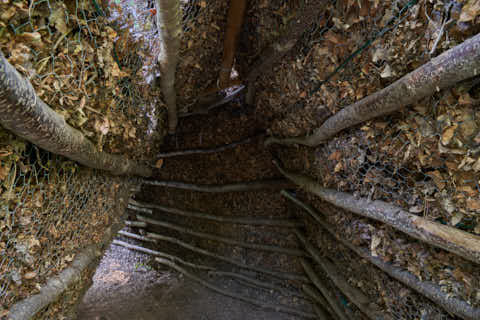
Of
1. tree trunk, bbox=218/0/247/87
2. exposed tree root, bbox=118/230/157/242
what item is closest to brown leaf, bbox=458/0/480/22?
tree trunk, bbox=218/0/247/87

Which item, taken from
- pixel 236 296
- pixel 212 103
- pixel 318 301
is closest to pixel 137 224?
pixel 236 296

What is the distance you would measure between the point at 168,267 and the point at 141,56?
421 cm

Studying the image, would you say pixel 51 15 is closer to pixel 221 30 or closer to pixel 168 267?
pixel 221 30

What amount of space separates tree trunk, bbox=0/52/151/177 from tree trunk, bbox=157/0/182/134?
772 millimetres

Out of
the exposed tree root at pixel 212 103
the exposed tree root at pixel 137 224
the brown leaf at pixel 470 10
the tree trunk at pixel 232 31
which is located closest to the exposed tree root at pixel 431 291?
the brown leaf at pixel 470 10

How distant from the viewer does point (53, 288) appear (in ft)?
4.74

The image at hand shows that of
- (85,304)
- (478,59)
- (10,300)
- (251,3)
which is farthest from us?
(85,304)

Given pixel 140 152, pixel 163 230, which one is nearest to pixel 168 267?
pixel 163 230

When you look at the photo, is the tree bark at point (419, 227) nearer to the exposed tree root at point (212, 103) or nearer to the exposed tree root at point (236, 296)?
the exposed tree root at point (236, 296)

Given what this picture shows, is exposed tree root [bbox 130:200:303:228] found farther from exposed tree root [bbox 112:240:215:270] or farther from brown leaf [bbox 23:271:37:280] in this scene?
brown leaf [bbox 23:271:37:280]

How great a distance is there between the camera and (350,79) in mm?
1675

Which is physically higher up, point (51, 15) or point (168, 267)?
point (51, 15)

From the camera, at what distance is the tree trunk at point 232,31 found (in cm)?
227

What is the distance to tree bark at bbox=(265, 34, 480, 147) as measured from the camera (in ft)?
3.20
